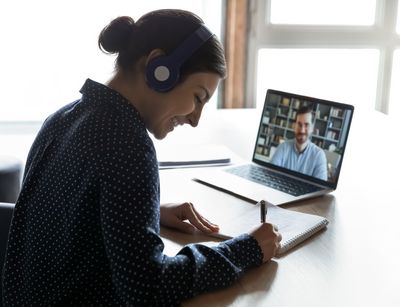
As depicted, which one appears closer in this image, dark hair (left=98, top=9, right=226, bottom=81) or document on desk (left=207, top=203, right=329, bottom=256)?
dark hair (left=98, top=9, right=226, bottom=81)

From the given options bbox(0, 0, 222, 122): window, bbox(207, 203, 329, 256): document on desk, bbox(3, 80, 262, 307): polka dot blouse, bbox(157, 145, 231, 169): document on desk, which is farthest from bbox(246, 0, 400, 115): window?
bbox(3, 80, 262, 307): polka dot blouse

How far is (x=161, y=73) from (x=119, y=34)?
13 cm

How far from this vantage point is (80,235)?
3.25 ft

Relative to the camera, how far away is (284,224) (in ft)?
4.21

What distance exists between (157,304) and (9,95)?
1.82m

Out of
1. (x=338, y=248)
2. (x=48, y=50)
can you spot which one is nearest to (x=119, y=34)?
(x=338, y=248)

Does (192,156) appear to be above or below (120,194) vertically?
below

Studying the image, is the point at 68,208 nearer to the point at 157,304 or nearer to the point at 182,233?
the point at 157,304

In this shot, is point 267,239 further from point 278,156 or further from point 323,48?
point 323,48

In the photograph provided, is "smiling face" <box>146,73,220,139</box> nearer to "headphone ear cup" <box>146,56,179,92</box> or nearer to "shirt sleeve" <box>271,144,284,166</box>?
"headphone ear cup" <box>146,56,179,92</box>

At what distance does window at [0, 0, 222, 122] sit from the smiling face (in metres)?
1.33

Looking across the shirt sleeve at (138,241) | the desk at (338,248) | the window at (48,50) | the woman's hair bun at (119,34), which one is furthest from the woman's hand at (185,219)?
the window at (48,50)

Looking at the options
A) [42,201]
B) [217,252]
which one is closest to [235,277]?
[217,252]

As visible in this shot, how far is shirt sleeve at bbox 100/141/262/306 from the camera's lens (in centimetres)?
91
